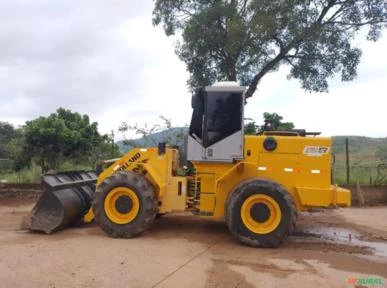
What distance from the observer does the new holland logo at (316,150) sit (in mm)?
9466

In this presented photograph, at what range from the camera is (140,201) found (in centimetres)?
952

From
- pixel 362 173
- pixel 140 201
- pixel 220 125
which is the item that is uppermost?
pixel 220 125

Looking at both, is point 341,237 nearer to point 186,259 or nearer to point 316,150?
point 316,150

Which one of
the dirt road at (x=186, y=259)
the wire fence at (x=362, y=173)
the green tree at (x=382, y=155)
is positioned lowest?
the dirt road at (x=186, y=259)

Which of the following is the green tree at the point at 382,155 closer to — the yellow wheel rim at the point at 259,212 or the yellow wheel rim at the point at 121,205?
the yellow wheel rim at the point at 259,212

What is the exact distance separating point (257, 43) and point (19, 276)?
526 inches

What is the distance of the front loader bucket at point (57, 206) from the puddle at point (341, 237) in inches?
167

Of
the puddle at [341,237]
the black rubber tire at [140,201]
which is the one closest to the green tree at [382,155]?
the puddle at [341,237]

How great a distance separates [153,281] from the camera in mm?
6598

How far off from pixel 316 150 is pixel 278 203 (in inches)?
50.2

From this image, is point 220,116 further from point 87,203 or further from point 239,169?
point 87,203

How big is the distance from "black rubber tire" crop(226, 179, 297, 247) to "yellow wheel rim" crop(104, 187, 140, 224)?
1.73 meters

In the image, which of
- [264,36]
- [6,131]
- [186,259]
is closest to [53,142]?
[264,36]

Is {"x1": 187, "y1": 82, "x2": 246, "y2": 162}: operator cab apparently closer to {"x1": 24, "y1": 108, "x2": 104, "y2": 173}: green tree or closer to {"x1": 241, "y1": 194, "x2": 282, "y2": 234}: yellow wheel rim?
{"x1": 241, "y1": 194, "x2": 282, "y2": 234}: yellow wheel rim
